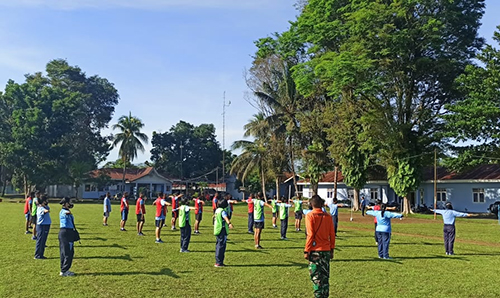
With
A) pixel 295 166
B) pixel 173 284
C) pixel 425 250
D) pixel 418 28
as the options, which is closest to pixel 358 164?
pixel 295 166

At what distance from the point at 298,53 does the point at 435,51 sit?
12.1 metres

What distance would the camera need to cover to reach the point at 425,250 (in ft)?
47.9

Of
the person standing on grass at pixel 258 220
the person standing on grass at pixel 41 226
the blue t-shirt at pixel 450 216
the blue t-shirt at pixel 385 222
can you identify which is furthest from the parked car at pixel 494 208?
the person standing on grass at pixel 41 226

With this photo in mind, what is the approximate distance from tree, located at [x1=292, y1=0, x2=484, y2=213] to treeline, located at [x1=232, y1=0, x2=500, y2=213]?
0.25 ft

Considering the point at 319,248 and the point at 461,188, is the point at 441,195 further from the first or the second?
the point at 319,248

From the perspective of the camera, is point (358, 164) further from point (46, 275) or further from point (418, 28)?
point (46, 275)

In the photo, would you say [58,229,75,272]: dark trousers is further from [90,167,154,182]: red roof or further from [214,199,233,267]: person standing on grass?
[90,167,154,182]: red roof

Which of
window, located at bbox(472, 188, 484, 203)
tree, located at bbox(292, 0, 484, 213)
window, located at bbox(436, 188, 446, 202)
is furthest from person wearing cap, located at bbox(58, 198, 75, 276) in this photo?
window, located at bbox(436, 188, 446, 202)

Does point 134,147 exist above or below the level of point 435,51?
below

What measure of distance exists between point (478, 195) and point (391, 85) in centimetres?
1283

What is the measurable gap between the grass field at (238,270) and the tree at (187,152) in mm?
57389

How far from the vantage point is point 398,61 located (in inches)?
1286

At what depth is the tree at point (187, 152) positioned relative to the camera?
243ft

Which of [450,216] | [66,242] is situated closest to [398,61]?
[450,216]
